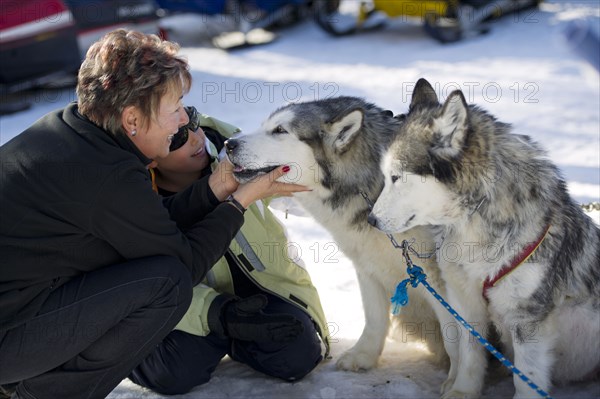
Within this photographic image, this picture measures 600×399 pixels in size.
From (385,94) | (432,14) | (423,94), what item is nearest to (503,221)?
(423,94)

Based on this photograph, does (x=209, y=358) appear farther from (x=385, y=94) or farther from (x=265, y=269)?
(x=385, y=94)

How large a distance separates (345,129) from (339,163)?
0.13m

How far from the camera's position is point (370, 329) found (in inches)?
114

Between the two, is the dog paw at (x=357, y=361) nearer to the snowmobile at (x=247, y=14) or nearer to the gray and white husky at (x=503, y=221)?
the gray and white husky at (x=503, y=221)

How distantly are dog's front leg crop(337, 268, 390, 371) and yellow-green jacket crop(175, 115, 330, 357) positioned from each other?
0.41 feet

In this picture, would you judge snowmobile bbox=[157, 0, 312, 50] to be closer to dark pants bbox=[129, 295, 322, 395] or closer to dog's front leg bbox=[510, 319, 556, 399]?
dark pants bbox=[129, 295, 322, 395]

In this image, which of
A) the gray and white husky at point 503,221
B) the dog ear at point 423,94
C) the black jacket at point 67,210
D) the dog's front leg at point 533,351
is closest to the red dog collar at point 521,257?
the gray and white husky at point 503,221

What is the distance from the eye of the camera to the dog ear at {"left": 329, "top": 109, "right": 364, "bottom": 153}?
8.37ft

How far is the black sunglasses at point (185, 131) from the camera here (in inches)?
104

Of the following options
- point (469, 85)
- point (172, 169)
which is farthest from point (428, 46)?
point (172, 169)

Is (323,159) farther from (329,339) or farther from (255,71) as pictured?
(255,71)

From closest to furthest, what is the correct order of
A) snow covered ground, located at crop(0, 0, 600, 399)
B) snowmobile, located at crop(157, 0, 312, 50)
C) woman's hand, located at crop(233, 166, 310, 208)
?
woman's hand, located at crop(233, 166, 310, 208) < snow covered ground, located at crop(0, 0, 600, 399) < snowmobile, located at crop(157, 0, 312, 50)

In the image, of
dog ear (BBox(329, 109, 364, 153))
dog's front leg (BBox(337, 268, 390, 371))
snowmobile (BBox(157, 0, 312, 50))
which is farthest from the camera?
snowmobile (BBox(157, 0, 312, 50))

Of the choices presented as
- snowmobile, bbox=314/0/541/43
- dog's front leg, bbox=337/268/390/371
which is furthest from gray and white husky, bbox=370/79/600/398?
snowmobile, bbox=314/0/541/43
